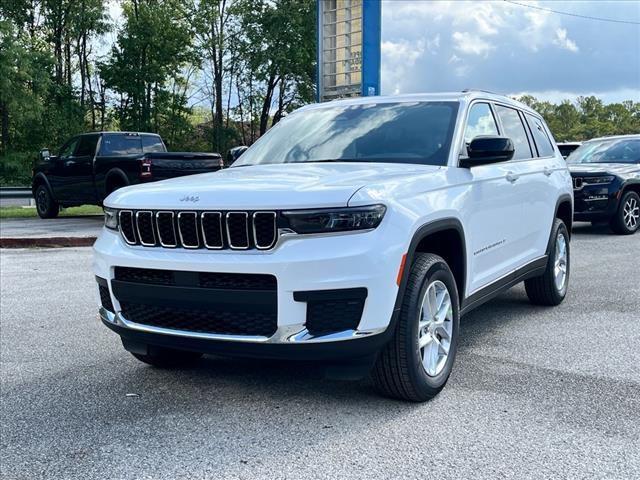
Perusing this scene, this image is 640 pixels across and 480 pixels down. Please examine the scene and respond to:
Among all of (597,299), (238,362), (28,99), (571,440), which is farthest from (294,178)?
(28,99)

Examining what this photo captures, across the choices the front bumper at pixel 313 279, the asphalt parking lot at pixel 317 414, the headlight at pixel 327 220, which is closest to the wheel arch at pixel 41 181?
the asphalt parking lot at pixel 317 414

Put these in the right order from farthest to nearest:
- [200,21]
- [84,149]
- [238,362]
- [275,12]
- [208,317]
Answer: [200,21]
[275,12]
[84,149]
[238,362]
[208,317]

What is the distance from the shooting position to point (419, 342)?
3.79 meters

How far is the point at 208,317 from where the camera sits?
357 centimetres

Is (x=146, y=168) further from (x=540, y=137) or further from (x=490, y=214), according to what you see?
(x=490, y=214)

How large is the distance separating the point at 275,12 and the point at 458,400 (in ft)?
112

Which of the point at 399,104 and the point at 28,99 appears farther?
the point at 28,99

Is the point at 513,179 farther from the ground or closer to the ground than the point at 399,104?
closer to the ground

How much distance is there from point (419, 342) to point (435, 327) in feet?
0.82

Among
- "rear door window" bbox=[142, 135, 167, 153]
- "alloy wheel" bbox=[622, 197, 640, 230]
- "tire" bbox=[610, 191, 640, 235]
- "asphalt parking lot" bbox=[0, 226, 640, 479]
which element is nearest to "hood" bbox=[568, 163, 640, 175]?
"tire" bbox=[610, 191, 640, 235]

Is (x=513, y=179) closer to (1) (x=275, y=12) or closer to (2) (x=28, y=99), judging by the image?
(2) (x=28, y=99)

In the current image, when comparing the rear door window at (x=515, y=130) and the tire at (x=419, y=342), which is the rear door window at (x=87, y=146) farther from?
the tire at (x=419, y=342)

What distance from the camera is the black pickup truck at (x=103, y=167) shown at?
14289 millimetres

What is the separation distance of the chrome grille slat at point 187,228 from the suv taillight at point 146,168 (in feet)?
36.0
